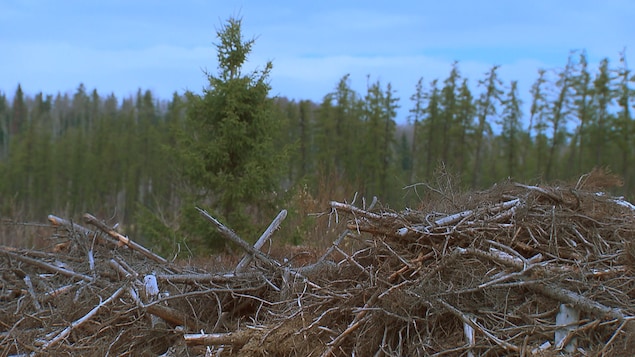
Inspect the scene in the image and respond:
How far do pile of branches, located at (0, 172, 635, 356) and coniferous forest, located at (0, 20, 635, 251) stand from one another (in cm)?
78

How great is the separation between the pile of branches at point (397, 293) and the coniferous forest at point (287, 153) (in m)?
0.78

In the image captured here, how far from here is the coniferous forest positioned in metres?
14.6

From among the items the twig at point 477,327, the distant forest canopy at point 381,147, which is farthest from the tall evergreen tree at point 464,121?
the twig at point 477,327

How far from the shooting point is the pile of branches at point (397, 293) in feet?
13.3

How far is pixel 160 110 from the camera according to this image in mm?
93062

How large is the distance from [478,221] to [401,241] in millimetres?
650

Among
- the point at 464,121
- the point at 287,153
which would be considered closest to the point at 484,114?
the point at 464,121

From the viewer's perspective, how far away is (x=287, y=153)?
15.4 meters

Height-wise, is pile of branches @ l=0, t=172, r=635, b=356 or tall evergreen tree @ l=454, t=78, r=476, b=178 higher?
tall evergreen tree @ l=454, t=78, r=476, b=178

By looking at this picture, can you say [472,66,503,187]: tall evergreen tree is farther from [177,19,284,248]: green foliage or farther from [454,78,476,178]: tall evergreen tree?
[177,19,284,248]: green foliage

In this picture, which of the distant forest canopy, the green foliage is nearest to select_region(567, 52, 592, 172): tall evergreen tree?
the distant forest canopy

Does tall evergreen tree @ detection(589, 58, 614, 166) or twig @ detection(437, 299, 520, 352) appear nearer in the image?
twig @ detection(437, 299, 520, 352)

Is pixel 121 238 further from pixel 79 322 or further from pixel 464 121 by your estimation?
pixel 464 121

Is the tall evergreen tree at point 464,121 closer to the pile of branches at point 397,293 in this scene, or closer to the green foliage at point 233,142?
the green foliage at point 233,142
